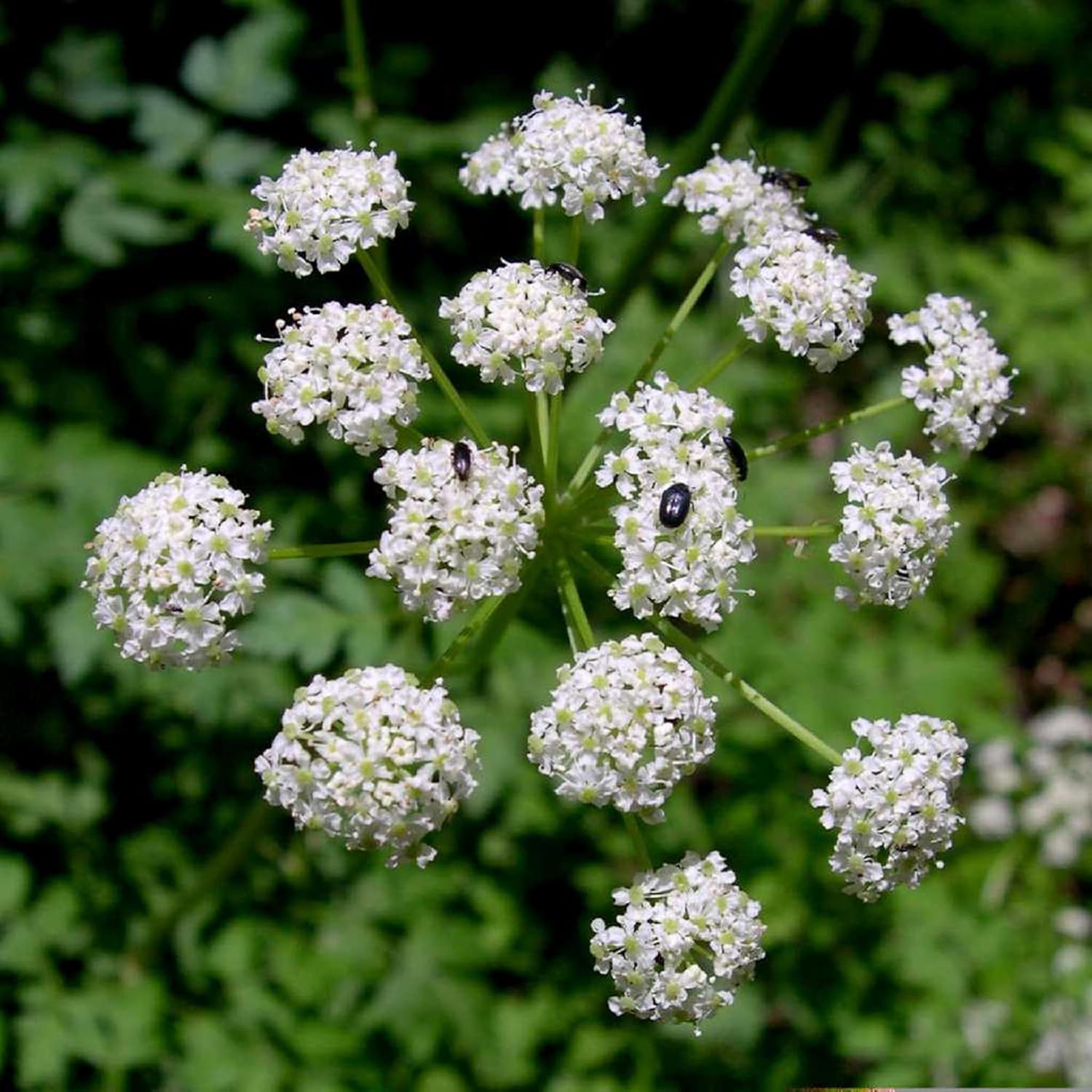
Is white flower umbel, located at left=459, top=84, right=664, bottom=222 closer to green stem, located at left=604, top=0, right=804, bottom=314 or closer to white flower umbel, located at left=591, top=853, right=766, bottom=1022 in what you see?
green stem, located at left=604, top=0, right=804, bottom=314

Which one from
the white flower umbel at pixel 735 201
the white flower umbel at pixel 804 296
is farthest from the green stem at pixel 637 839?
the white flower umbel at pixel 735 201

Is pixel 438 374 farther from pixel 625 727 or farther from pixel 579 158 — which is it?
pixel 625 727

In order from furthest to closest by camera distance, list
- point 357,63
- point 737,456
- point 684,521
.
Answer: point 357,63 → point 737,456 → point 684,521

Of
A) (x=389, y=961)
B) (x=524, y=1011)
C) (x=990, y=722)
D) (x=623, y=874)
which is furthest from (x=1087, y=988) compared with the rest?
(x=389, y=961)

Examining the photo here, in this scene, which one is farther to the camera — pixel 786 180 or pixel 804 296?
pixel 786 180

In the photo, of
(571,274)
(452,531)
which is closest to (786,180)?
(571,274)

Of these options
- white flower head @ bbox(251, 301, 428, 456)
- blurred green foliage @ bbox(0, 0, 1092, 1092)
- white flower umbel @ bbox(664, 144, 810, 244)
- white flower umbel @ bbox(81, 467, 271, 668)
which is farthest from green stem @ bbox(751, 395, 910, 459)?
white flower umbel @ bbox(81, 467, 271, 668)

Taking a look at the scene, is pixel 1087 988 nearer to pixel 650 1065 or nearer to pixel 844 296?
pixel 650 1065
